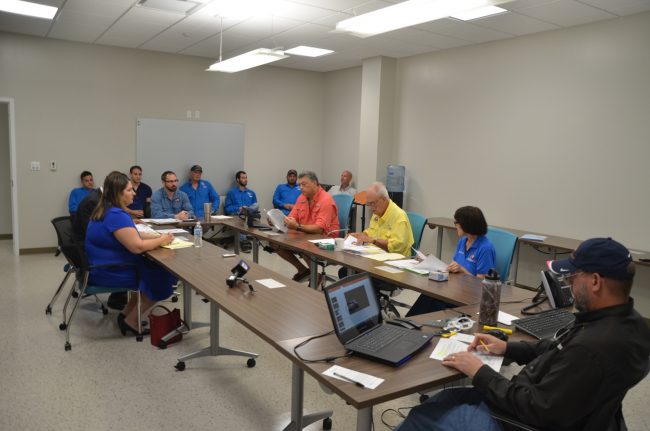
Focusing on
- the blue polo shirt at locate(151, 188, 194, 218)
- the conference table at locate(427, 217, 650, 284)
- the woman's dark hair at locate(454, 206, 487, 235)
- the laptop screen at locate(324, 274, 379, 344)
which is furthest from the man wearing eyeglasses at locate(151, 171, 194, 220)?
the laptop screen at locate(324, 274, 379, 344)

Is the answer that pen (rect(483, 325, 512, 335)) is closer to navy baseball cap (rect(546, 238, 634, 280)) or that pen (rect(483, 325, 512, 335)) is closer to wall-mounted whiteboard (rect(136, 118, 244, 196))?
navy baseball cap (rect(546, 238, 634, 280))

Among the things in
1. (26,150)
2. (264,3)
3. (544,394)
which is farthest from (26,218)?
(544,394)

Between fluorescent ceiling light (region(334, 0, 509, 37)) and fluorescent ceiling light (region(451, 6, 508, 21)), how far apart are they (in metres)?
1.43

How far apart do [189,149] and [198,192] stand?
74 cm

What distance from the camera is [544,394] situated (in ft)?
4.87

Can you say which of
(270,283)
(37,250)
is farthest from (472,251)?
(37,250)

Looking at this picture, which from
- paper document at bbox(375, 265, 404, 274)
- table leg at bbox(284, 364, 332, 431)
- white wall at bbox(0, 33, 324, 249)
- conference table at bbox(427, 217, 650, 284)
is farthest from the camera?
white wall at bbox(0, 33, 324, 249)

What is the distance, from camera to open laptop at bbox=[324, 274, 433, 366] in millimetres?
1841

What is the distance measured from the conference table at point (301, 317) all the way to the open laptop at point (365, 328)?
38 millimetres

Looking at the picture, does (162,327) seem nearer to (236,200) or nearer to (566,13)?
(236,200)

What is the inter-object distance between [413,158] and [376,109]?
901mm

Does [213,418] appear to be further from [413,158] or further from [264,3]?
[413,158]

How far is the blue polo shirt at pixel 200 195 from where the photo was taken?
7254mm

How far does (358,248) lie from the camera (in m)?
3.91
